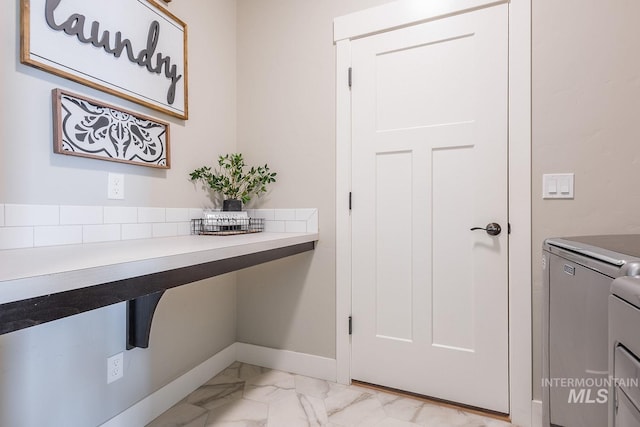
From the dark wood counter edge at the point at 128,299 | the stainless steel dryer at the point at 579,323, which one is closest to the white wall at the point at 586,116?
the stainless steel dryer at the point at 579,323

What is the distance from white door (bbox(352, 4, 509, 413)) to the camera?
61.9 inches

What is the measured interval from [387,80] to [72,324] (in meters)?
1.81

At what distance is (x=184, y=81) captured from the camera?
1.74 m

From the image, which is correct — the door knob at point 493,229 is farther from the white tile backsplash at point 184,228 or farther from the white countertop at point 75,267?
the white tile backsplash at point 184,228

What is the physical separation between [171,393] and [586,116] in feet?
7.62

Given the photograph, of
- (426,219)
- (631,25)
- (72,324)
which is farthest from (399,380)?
(631,25)

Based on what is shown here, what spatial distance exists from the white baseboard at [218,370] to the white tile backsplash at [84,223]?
760mm

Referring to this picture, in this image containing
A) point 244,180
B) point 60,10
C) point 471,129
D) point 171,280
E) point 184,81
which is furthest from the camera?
point 244,180

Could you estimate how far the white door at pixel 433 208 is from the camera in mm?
1572

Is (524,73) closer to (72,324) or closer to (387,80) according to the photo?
(387,80)

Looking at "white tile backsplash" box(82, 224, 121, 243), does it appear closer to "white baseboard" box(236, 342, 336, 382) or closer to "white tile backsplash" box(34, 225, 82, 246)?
"white tile backsplash" box(34, 225, 82, 246)

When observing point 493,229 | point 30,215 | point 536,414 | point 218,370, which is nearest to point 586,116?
point 493,229

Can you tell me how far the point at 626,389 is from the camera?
66cm

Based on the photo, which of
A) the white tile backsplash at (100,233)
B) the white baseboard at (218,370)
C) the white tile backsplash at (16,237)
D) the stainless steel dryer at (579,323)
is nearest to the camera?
the stainless steel dryer at (579,323)
